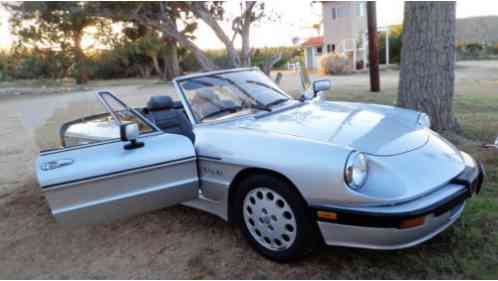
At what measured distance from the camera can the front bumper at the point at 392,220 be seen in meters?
2.25

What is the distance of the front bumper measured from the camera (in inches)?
88.5

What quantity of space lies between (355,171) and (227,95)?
1.65m

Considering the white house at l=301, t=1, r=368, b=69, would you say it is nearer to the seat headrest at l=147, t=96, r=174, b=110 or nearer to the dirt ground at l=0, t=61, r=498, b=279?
the seat headrest at l=147, t=96, r=174, b=110

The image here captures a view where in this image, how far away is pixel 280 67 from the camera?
35.4 m

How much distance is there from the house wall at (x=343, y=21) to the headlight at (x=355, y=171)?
27.4m

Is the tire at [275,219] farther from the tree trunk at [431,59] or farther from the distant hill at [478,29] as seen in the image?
the distant hill at [478,29]

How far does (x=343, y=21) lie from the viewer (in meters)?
28.8

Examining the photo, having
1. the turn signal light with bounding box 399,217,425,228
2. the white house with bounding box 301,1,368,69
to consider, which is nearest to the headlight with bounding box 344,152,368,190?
the turn signal light with bounding box 399,217,425,228

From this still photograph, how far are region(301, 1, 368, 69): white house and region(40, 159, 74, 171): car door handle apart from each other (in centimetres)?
2520

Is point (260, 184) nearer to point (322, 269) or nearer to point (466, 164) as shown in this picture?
point (322, 269)

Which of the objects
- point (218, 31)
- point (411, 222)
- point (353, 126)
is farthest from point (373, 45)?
point (411, 222)

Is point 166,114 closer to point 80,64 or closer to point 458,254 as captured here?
point 458,254

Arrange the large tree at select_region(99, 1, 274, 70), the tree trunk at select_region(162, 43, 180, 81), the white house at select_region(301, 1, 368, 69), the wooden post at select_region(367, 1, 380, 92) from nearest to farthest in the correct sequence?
the large tree at select_region(99, 1, 274, 70), the wooden post at select_region(367, 1, 380, 92), the white house at select_region(301, 1, 368, 69), the tree trunk at select_region(162, 43, 180, 81)

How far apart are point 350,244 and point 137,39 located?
27.5 metres
